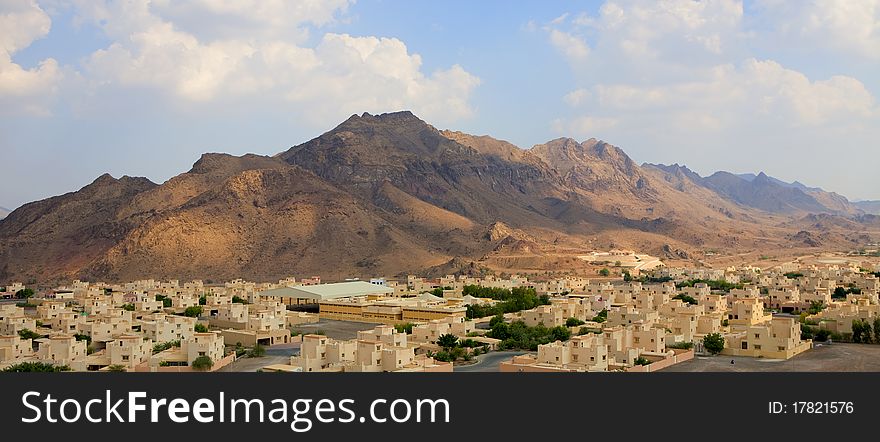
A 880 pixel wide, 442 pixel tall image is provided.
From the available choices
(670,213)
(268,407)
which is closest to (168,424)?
(268,407)

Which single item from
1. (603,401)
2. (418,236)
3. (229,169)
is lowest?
(603,401)

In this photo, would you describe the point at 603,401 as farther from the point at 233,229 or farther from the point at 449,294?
the point at 233,229

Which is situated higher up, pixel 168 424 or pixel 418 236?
pixel 418 236

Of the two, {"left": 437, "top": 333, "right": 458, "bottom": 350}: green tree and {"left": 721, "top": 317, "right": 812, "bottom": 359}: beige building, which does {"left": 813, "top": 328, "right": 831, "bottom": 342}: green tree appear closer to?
{"left": 721, "top": 317, "right": 812, "bottom": 359}: beige building

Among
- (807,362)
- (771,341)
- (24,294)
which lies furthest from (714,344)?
(24,294)

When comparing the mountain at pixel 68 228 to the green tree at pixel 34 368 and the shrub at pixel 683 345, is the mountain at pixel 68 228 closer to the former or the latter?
the green tree at pixel 34 368

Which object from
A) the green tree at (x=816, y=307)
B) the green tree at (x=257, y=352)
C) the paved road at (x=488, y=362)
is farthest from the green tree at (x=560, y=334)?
the green tree at (x=816, y=307)

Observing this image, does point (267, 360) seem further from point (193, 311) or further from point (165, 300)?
point (165, 300)
